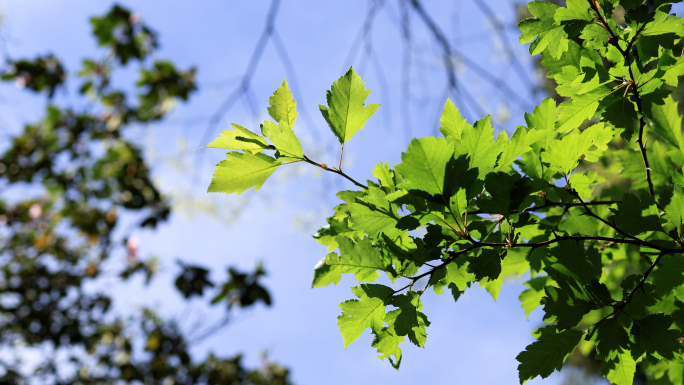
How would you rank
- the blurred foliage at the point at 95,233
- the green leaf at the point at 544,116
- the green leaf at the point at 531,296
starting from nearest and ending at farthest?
the green leaf at the point at 544,116, the green leaf at the point at 531,296, the blurred foliage at the point at 95,233

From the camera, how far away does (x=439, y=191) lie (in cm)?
69

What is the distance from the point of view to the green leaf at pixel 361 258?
797 mm

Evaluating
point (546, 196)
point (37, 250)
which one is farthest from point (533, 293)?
point (37, 250)

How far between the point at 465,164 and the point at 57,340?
19.3 feet

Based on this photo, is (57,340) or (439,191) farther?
(57,340)

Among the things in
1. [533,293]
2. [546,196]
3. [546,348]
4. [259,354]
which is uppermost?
[259,354]

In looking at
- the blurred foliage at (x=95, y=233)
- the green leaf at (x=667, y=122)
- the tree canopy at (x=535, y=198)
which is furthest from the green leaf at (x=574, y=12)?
the blurred foliage at (x=95, y=233)

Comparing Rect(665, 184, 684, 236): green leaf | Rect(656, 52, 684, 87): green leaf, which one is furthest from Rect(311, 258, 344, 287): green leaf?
Rect(656, 52, 684, 87): green leaf

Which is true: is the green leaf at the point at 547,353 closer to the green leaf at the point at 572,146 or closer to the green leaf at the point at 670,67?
the green leaf at the point at 572,146

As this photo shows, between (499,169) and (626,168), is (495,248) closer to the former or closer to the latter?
(499,169)

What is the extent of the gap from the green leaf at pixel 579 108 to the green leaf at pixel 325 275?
557mm

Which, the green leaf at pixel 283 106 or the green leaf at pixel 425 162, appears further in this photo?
the green leaf at pixel 283 106

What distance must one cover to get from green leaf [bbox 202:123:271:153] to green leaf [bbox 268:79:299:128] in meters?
0.06

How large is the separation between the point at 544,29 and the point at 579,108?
17 cm
